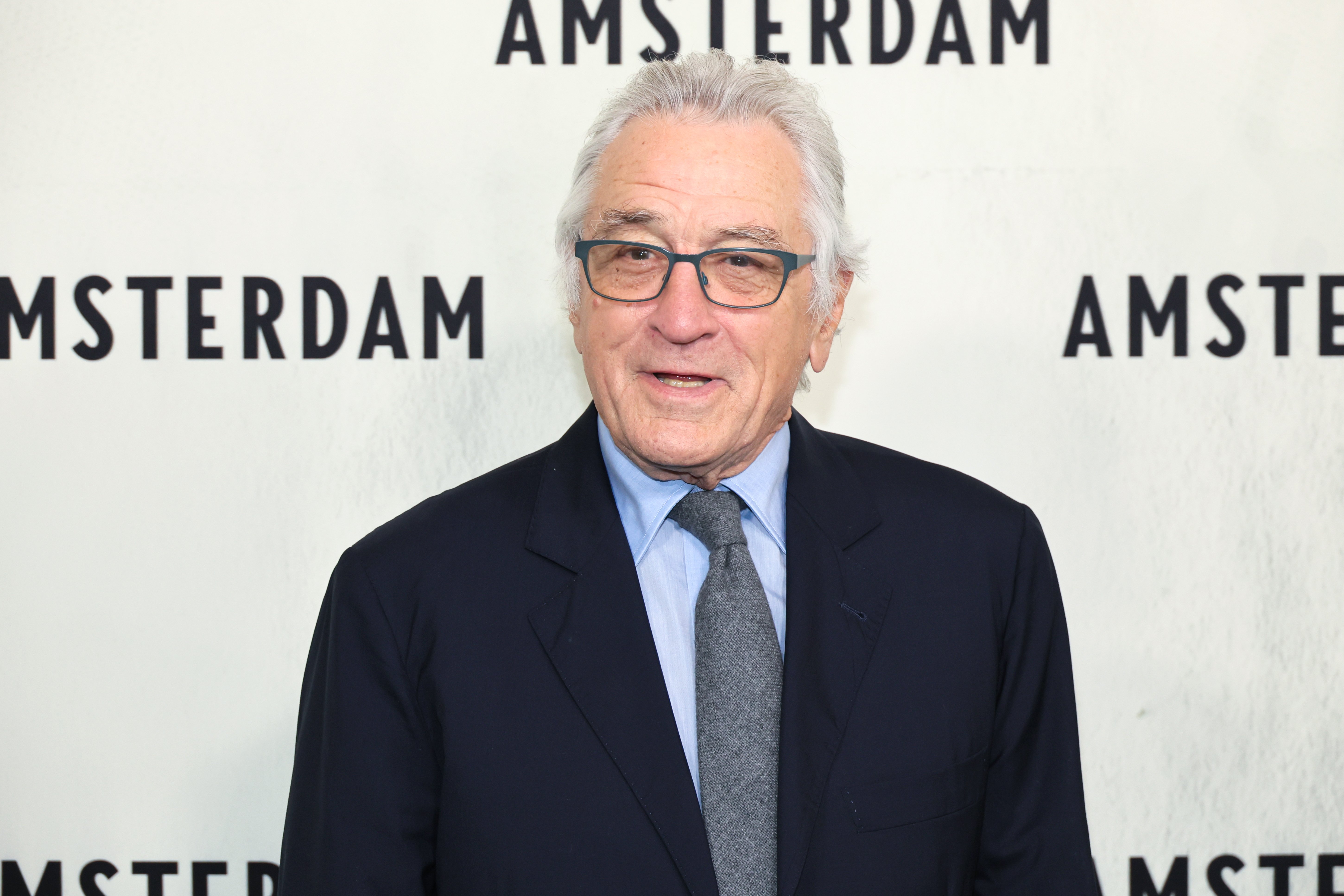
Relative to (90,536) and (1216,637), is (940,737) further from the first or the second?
(90,536)

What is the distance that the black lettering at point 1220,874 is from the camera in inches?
69.5

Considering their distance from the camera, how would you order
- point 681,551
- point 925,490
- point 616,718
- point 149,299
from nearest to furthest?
point 616,718
point 681,551
point 925,490
point 149,299

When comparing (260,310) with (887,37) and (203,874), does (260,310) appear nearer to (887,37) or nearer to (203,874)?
(203,874)

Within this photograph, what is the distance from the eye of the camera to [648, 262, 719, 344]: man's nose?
111cm

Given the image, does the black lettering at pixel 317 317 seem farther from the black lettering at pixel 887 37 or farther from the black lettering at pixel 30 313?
the black lettering at pixel 887 37

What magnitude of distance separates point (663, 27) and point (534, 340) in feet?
1.76

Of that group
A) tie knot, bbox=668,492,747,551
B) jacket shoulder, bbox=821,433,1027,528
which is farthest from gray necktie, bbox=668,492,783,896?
jacket shoulder, bbox=821,433,1027,528

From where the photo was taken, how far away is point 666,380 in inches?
45.3

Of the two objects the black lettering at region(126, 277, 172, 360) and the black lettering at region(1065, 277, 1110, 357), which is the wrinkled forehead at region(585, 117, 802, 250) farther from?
the black lettering at region(126, 277, 172, 360)

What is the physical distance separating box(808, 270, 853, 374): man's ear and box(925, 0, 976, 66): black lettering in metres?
0.62

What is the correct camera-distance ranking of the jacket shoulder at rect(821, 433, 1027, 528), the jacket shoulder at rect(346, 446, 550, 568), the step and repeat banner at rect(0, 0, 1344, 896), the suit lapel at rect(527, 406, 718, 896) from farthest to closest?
Answer: the step and repeat banner at rect(0, 0, 1344, 896) < the jacket shoulder at rect(821, 433, 1027, 528) < the jacket shoulder at rect(346, 446, 550, 568) < the suit lapel at rect(527, 406, 718, 896)

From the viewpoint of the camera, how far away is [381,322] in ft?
5.74

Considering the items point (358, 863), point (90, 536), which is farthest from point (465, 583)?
point (90, 536)

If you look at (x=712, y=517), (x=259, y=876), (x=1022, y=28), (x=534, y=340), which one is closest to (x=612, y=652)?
(x=712, y=517)
